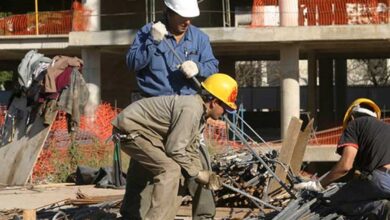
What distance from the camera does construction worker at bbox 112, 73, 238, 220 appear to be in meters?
6.44

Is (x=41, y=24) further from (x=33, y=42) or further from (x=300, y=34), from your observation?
(x=300, y=34)

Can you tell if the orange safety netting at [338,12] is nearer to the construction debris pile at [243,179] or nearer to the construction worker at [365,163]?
the construction debris pile at [243,179]

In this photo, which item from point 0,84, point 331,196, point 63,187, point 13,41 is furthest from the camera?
point 0,84

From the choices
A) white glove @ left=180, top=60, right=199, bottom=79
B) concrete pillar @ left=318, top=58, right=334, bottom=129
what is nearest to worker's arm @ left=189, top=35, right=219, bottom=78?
white glove @ left=180, top=60, right=199, bottom=79

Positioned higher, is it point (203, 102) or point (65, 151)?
point (203, 102)

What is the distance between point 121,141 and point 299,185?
70.4 inches

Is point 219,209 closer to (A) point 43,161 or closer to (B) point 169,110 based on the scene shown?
(B) point 169,110

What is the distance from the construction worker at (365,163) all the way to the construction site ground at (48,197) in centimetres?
125

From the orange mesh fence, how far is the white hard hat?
20.6m

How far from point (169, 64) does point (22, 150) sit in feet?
23.0

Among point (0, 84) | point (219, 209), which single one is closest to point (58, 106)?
point (219, 209)

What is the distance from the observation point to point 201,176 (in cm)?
651

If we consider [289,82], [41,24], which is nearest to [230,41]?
[289,82]

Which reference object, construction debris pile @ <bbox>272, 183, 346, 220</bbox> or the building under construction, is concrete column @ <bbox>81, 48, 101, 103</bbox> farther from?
construction debris pile @ <bbox>272, 183, 346, 220</bbox>
